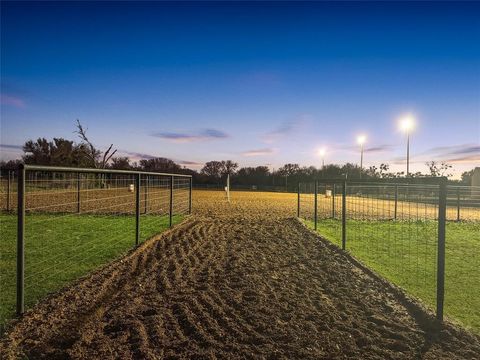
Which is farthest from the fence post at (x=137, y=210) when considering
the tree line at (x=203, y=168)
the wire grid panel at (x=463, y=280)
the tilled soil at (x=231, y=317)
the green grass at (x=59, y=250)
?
the tree line at (x=203, y=168)

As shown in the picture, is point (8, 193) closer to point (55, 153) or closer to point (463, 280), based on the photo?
point (463, 280)

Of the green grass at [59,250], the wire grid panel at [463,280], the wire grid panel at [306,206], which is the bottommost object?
the wire grid panel at [306,206]

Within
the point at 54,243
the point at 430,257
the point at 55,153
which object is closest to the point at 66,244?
the point at 54,243

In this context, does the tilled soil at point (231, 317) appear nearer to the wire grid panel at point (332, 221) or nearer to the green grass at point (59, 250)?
the green grass at point (59, 250)

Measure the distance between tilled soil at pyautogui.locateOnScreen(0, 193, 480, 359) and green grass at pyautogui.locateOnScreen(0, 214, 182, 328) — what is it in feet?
1.46

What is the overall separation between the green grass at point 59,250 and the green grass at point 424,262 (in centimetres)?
485

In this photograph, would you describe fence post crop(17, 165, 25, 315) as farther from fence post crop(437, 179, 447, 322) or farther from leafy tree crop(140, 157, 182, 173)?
leafy tree crop(140, 157, 182, 173)

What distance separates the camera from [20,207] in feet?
11.8

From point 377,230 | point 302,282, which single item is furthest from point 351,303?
Answer: point 377,230

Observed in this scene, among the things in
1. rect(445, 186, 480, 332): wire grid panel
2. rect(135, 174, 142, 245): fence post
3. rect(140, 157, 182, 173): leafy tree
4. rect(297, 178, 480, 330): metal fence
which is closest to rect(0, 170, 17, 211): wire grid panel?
rect(135, 174, 142, 245): fence post

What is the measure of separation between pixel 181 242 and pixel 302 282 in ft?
11.7

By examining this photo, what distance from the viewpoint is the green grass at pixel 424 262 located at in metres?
4.49

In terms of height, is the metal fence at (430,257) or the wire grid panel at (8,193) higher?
the wire grid panel at (8,193)

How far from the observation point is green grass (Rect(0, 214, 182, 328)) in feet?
14.9
